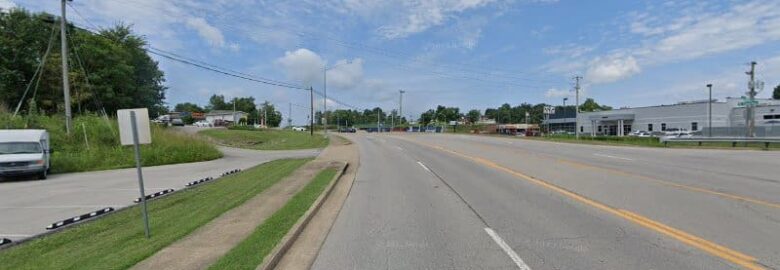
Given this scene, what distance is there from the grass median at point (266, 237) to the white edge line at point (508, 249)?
3.12m

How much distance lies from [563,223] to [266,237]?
4.78 metres

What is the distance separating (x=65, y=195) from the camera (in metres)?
16.0

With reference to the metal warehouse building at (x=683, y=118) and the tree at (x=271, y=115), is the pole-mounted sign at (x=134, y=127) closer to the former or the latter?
the metal warehouse building at (x=683, y=118)

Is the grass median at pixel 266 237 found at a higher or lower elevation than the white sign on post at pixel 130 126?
lower

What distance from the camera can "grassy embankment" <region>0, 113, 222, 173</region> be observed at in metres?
26.7

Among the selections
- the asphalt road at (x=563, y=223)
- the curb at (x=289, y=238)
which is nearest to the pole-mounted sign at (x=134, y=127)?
the curb at (x=289, y=238)

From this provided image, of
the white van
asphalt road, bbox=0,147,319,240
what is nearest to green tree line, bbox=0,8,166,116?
the white van

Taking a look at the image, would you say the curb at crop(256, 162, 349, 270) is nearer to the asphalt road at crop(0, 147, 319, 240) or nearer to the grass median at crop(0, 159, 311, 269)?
the grass median at crop(0, 159, 311, 269)

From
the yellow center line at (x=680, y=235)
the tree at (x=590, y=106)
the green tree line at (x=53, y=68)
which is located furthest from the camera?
the tree at (x=590, y=106)

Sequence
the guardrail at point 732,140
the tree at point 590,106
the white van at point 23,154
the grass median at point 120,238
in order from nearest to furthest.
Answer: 1. the grass median at point 120,238
2. the white van at point 23,154
3. the guardrail at point 732,140
4. the tree at point 590,106

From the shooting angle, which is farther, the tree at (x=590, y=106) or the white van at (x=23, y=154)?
the tree at (x=590, y=106)

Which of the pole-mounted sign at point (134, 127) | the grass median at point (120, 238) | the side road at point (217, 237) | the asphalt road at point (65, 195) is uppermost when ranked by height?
the pole-mounted sign at point (134, 127)

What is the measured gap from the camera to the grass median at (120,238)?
7.02 metres

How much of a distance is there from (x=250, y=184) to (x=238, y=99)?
626 ft
